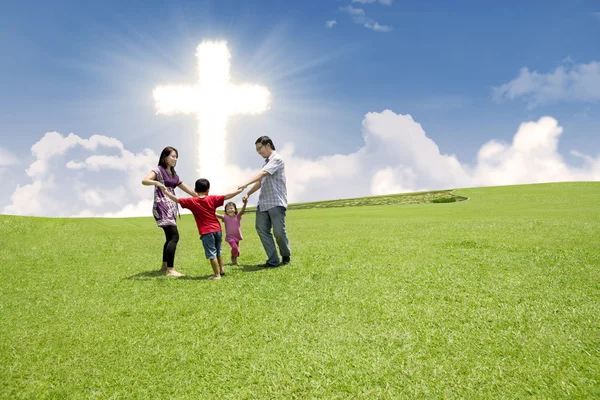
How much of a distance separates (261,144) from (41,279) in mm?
6409

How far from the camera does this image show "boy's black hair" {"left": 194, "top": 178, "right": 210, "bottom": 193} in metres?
8.38

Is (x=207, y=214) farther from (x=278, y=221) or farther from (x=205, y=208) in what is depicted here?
(x=278, y=221)

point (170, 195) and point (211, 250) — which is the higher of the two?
point (170, 195)

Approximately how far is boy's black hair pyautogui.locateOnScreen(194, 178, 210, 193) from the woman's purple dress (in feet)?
3.48

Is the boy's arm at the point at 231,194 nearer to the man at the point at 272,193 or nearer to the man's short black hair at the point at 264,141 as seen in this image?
the man at the point at 272,193

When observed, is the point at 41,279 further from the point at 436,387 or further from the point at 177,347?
the point at 436,387

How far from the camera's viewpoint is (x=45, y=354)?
4.84 meters

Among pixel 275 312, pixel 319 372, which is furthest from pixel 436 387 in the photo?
pixel 275 312

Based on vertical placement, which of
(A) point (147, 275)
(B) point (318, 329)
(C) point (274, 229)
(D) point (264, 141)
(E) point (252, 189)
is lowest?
(B) point (318, 329)

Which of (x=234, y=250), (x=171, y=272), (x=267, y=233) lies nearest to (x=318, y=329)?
(x=267, y=233)

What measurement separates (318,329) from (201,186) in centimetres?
457

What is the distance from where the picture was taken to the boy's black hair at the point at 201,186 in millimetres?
8383

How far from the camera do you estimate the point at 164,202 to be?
29.9ft

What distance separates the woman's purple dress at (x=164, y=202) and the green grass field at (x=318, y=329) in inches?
54.4
